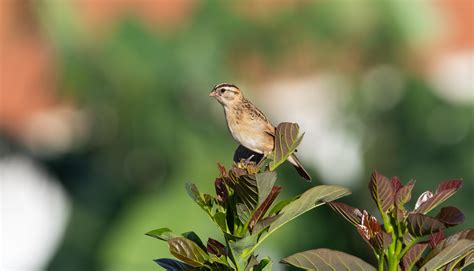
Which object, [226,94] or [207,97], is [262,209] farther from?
[207,97]

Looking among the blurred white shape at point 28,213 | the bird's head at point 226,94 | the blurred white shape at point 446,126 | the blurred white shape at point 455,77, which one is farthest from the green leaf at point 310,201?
the blurred white shape at point 28,213

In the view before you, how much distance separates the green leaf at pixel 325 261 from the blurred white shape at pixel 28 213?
326cm

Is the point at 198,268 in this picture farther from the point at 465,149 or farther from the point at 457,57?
the point at 457,57

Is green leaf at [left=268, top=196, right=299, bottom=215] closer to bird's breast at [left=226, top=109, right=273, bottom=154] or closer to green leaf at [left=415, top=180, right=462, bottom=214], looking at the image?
green leaf at [left=415, top=180, right=462, bottom=214]

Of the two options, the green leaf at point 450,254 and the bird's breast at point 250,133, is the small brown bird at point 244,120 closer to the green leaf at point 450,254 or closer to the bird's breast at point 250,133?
the bird's breast at point 250,133

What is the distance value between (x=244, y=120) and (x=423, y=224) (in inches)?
42.4

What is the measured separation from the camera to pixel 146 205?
11.7 ft

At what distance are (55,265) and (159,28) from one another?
1.02 metres

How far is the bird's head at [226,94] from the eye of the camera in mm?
1952

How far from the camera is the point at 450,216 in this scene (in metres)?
0.83

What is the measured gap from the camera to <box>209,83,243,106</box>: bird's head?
1952 millimetres

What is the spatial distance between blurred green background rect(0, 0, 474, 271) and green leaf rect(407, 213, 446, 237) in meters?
2.69

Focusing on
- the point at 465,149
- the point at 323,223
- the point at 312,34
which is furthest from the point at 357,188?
the point at 312,34

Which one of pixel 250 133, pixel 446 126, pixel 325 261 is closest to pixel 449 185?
pixel 325 261
